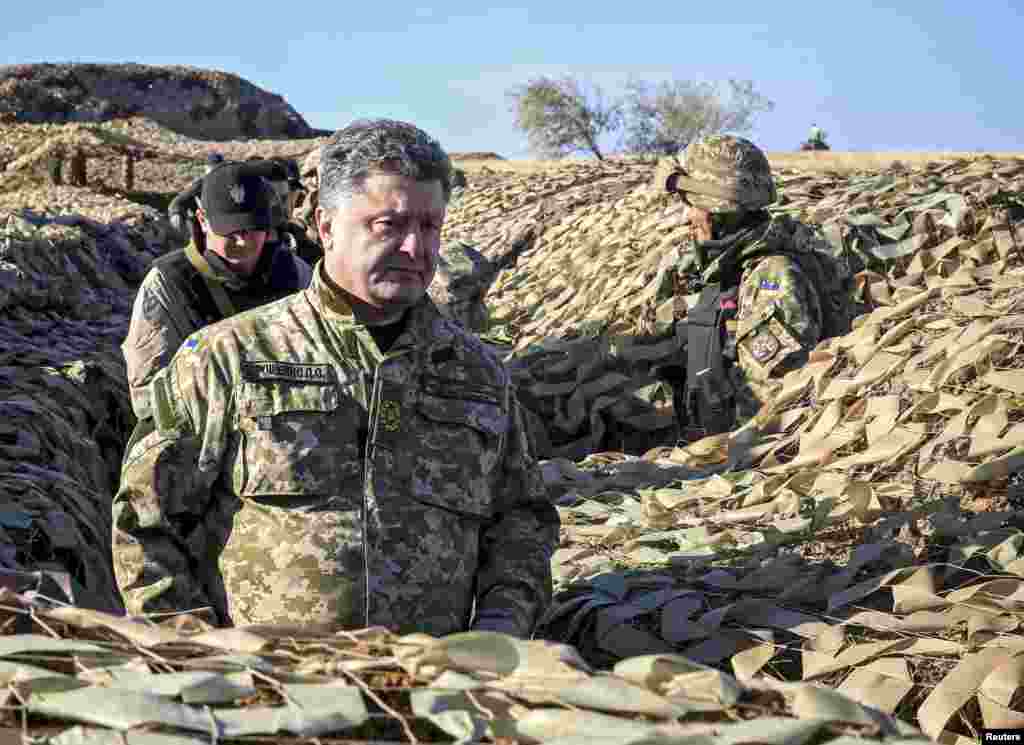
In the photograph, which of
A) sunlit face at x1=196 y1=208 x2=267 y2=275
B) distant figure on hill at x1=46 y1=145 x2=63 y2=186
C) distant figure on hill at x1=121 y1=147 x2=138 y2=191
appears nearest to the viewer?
sunlit face at x1=196 y1=208 x2=267 y2=275

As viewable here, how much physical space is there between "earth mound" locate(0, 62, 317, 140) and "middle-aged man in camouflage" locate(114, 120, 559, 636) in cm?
2659

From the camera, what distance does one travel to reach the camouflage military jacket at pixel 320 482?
11.3 feet

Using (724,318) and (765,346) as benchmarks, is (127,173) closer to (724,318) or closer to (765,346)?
(724,318)

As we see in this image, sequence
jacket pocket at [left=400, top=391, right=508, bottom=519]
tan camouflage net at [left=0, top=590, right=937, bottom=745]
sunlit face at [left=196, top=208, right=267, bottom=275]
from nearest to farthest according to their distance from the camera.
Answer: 1. tan camouflage net at [left=0, top=590, right=937, bottom=745]
2. jacket pocket at [left=400, top=391, right=508, bottom=519]
3. sunlit face at [left=196, top=208, right=267, bottom=275]

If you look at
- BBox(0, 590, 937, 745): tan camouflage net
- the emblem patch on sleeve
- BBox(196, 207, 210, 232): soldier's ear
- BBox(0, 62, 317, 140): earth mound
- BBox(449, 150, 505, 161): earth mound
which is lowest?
BBox(0, 590, 937, 745): tan camouflage net

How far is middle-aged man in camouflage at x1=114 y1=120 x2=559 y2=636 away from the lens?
343 cm

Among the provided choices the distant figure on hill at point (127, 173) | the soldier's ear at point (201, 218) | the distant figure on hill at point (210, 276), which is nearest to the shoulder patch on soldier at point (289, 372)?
the distant figure on hill at point (210, 276)

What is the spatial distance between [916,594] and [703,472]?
2591 millimetres

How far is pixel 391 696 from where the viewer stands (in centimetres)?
209

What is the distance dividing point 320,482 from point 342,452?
0.29 ft

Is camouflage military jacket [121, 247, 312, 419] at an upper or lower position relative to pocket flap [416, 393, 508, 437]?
upper

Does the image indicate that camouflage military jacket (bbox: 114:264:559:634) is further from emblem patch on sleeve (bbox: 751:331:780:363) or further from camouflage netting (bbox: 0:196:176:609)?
emblem patch on sleeve (bbox: 751:331:780:363)

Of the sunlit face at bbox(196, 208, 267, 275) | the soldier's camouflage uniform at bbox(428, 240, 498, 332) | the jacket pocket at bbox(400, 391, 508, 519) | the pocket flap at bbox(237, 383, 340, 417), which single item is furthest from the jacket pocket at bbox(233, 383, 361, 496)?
the soldier's camouflage uniform at bbox(428, 240, 498, 332)

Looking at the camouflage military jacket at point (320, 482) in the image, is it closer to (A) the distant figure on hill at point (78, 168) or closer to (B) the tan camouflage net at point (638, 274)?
(B) the tan camouflage net at point (638, 274)
